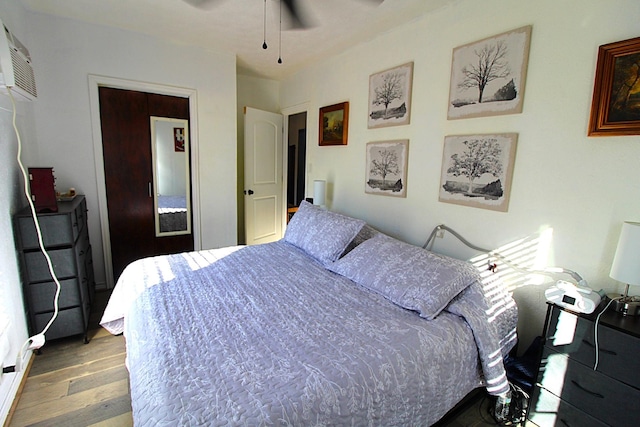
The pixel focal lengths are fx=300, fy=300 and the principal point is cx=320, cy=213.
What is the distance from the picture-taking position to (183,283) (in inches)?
72.4

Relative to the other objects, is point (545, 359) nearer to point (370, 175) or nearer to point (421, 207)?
point (421, 207)

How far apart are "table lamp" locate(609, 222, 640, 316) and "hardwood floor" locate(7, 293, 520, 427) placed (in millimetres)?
933

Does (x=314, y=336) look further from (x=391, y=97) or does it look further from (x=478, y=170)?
(x=391, y=97)

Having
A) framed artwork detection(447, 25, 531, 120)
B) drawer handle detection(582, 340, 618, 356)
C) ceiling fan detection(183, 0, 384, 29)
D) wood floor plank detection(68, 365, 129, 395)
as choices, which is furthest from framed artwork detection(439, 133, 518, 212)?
wood floor plank detection(68, 365, 129, 395)

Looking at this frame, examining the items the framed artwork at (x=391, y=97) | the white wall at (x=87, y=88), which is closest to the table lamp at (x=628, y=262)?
the framed artwork at (x=391, y=97)

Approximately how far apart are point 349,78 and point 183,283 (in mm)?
2453

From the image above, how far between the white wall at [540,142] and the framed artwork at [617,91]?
0.14ft

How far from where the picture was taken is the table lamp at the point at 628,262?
1.29 meters

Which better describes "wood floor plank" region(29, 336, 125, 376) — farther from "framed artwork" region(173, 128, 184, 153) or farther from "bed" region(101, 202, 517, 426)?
"framed artwork" region(173, 128, 184, 153)

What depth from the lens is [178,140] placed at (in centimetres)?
340

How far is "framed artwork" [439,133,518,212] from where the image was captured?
1.90 meters

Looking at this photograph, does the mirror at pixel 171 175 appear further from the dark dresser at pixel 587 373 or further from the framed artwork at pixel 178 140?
the dark dresser at pixel 587 373

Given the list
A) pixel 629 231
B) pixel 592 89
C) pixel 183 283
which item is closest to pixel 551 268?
pixel 629 231

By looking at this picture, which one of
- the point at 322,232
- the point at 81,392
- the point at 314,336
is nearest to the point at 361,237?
the point at 322,232
